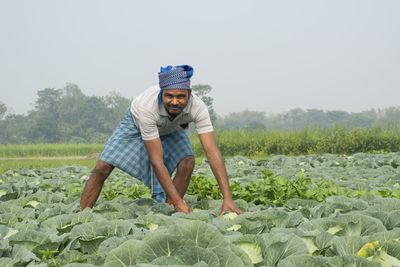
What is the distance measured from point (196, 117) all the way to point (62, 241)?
1.46 meters

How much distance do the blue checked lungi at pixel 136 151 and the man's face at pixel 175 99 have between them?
2.19 feet

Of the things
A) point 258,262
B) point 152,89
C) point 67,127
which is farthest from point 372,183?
point 67,127

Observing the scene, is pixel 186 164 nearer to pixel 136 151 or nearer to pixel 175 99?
pixel 136 151

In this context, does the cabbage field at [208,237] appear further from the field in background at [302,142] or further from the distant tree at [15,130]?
the distant tree at [15,130]

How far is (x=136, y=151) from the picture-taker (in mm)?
3576

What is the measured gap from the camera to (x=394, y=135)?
13.8m

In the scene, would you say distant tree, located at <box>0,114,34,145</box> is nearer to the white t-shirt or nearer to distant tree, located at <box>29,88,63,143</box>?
distant tree, located at <box>29,88,63,143</box>

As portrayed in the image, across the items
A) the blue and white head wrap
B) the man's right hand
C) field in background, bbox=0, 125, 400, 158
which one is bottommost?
field in background, bbox=0, 125, 400, 158

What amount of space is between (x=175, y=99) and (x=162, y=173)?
1.82 ft

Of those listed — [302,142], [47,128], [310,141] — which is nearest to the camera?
[310,141]

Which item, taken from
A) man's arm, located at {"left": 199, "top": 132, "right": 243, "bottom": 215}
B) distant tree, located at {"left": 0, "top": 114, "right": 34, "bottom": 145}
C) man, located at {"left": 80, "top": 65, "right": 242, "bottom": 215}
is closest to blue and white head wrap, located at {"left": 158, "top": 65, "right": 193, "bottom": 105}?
man, located at {"left": 80, "top": 65, "right": 242, "bottom": 215}

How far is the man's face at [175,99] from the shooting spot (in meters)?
2.95

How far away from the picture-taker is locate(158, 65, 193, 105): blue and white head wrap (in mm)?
2915

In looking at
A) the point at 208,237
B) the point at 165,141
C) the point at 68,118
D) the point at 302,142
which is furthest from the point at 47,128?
the point at 208,237
